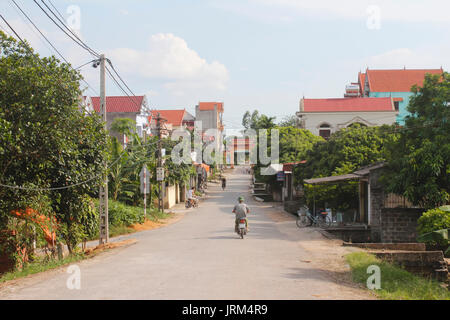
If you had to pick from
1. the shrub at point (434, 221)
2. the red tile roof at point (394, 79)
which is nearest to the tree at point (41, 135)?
the shrub at point (434, 221)

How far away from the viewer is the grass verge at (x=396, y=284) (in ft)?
29.3

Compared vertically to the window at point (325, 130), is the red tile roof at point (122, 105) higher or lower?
higher

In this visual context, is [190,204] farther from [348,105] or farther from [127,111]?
[348,105]

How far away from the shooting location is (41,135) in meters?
12.1

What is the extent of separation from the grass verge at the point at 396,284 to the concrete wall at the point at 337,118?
4759cm

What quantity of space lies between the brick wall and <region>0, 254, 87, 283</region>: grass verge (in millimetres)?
12052

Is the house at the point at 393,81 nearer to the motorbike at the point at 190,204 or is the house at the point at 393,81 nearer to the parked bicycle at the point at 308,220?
the motorbike at the point at 190,204

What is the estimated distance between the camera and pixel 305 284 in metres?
9.70

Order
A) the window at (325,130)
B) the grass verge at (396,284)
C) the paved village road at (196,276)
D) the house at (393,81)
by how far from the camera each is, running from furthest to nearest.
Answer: the house at (393,81) → the window at (325,130) → the grass verge at (396,284) → the paved village road at (196,276)

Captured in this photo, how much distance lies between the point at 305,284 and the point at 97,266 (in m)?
5.55

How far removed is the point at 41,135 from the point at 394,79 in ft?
207

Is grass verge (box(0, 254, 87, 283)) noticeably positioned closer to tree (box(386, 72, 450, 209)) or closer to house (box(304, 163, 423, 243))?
house (box(304, 163, 423, 243))

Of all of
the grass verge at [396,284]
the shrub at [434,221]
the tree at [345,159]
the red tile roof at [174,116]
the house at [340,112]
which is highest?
the red tile roof at [174,116]

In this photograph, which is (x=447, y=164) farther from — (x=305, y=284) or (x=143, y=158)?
(x=143, y=158)
